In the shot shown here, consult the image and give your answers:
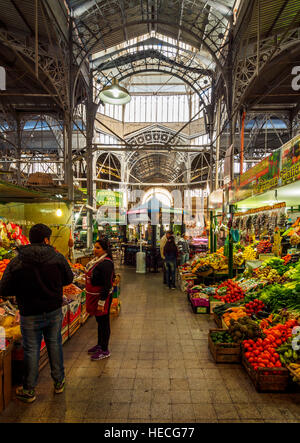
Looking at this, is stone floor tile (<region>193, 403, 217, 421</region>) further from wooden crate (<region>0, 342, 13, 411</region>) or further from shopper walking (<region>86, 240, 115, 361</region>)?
wooden crate (<region>0, 342, 13, 411</region>)

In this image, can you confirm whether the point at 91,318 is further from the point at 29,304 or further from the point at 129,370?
the point at 29,304

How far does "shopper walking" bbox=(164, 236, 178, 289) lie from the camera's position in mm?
7852

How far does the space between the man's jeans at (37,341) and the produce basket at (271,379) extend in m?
2.26

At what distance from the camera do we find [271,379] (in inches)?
113

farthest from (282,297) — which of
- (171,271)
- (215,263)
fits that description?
(171,271)

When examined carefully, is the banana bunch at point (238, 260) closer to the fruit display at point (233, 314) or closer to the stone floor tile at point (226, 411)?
the fruit display at point (233, 314)

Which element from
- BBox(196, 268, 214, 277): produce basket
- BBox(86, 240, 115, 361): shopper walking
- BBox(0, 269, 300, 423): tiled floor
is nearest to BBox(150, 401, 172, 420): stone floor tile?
BBox(0, 269, 300, 423): tiled floor

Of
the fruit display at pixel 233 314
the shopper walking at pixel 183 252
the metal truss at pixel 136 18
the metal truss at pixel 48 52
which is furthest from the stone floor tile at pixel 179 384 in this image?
the metal truss at pixel 136 18

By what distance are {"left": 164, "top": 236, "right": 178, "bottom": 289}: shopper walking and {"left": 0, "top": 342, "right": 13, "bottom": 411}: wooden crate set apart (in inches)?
217

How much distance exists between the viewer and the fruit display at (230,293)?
18.0ft

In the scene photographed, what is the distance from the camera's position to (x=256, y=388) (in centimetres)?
291

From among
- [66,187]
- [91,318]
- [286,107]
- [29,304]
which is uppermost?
[286,107]

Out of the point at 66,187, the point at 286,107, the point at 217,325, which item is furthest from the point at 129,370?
the point at 286,107
